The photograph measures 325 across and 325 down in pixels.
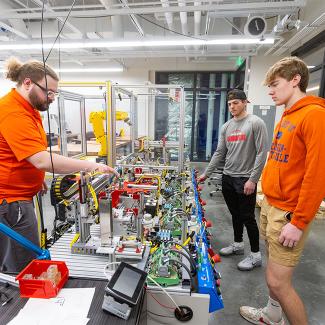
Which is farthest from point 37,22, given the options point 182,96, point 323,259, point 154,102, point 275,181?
point 323,259

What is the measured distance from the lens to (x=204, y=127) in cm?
815

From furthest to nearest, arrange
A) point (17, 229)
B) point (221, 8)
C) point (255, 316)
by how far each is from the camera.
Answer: point (221, 8) < point (255, 316) < point (17, 229)

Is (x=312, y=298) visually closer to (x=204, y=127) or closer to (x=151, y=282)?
(x=151, y=282)

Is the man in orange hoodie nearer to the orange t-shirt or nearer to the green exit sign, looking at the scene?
the orange t-shirt

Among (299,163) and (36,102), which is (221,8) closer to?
(299,163)

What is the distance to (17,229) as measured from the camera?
55.3 inches

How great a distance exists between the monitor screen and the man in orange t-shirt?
58cm

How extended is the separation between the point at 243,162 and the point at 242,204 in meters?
0.42

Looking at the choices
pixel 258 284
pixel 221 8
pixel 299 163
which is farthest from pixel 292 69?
pixel 221 8

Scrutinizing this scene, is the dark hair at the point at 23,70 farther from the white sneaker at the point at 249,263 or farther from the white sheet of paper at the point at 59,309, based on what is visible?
the white sneaker at the point at 249,263

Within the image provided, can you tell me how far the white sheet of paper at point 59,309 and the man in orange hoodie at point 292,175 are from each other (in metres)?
0.99

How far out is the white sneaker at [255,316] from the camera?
1.81m

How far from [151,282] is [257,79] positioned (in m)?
6.33

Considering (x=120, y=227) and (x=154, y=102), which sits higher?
(x=154, y=102)
